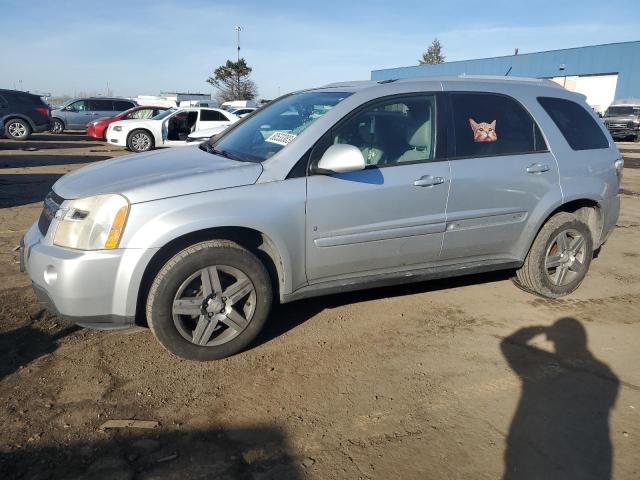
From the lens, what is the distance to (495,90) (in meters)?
4.21

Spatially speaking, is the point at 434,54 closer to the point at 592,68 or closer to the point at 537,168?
the point at 592,68

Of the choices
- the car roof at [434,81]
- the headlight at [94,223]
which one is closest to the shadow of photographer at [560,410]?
the car roof at [434,81]

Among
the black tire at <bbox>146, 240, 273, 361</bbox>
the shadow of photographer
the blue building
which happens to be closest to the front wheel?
the black tire at <bbox>146, 240, 273, 361</bbox>

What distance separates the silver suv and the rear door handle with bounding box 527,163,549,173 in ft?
0.04

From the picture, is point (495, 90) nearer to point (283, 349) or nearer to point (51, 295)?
point (283, 349)

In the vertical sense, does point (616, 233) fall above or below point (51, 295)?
below

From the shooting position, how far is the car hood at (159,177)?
Result: 3088 mm

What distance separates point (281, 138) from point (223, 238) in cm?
88

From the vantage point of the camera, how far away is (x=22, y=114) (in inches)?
698

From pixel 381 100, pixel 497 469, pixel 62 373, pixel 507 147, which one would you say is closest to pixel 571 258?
pixel 507 147

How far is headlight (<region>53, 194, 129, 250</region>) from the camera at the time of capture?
298 cm

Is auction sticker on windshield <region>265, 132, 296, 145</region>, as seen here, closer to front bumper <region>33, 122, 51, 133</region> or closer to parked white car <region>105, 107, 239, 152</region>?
parked white car <region>105, 107, 239, 152</region>

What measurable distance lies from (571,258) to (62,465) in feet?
13.7

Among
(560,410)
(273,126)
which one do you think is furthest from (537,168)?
(273,126)
